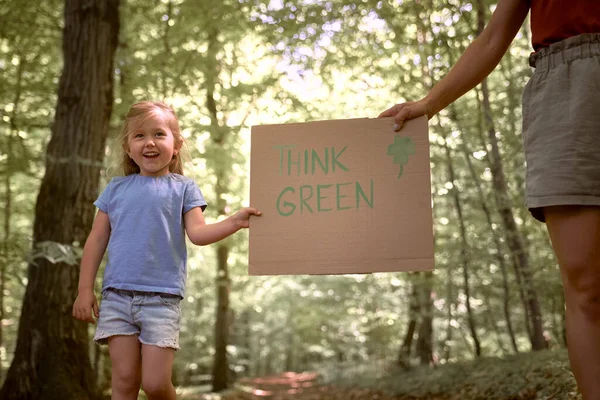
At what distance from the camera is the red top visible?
1716 millimetres

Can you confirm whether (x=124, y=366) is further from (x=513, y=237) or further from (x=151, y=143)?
(x=513, y=237)

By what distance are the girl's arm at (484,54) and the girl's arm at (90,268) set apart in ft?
5.35

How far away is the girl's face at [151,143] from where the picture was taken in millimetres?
2551

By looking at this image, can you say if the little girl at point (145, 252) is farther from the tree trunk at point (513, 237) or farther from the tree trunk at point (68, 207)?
the tree trunk at point (513, 237)

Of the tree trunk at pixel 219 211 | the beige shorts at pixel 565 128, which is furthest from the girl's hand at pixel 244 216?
the tree trunk at pixel 219 211

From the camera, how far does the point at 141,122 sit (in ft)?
8.44

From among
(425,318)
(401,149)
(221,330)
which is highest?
(401,149)

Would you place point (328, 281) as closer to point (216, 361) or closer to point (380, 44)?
point (216, 361)

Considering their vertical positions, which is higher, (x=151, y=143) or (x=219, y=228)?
(x=151, y=143)

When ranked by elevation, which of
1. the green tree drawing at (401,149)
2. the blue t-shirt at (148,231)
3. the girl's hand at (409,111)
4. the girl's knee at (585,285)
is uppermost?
the girl's hand at (409,111)

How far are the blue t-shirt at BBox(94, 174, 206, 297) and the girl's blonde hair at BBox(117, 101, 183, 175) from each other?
15 cm

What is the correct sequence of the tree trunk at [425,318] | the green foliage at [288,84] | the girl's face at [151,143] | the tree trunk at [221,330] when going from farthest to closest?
the tree trunk at [221,330], the tree trunk at [425,318], the green foliage at [288,84], the girl's face at [151,143]

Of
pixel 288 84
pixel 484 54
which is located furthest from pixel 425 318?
pixel 484 54

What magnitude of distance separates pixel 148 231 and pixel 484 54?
1630 mm
